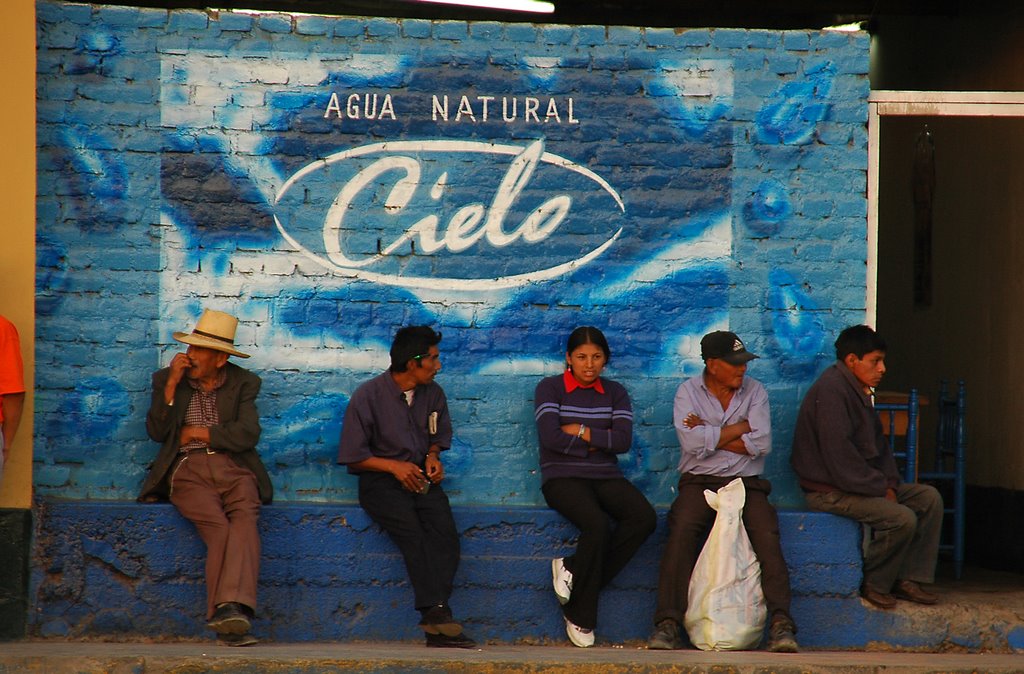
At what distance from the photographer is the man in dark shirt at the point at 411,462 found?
21.2ft

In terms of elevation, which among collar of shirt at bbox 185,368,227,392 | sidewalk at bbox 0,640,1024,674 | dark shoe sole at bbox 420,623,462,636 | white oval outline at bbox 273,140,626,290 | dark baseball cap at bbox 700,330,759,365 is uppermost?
white oval outline at bbox 273,140,626,290

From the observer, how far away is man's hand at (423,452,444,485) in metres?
6.62

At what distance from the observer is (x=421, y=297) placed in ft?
23.0

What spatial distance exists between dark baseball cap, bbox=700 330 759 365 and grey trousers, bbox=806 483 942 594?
0.92 meters

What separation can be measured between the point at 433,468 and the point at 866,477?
2.31 metres

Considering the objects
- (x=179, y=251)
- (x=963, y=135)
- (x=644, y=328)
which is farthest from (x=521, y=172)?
(x=963, y=135)

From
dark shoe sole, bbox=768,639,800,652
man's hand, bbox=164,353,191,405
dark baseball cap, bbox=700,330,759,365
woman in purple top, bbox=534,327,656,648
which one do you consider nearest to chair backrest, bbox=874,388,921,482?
dark baseball cap, bbox=700,330,759,365

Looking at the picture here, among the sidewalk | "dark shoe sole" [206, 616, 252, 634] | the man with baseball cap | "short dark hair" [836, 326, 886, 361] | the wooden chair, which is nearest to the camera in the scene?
the sidewalk

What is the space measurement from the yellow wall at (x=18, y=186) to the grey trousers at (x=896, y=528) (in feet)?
14.1

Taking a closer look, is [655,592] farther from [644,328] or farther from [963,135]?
[963,135]

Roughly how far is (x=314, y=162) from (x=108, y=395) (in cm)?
171

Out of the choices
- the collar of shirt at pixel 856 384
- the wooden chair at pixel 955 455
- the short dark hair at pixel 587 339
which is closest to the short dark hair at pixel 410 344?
the short dark hair at pixel 587 339

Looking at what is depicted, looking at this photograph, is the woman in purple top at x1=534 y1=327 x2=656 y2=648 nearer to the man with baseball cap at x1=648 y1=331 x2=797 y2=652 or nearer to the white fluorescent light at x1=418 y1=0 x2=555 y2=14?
the man with baseball cap at x1=648 y1=331 x2=797 y2=652

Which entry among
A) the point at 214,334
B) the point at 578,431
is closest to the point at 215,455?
the point at 214,334
